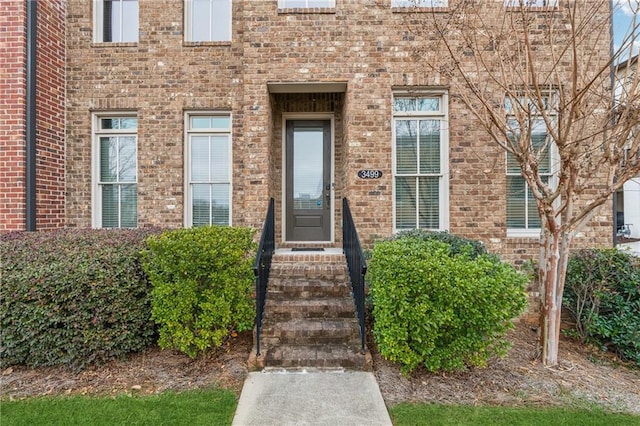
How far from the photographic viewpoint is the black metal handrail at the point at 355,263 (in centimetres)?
365

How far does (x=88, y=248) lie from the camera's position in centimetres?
390

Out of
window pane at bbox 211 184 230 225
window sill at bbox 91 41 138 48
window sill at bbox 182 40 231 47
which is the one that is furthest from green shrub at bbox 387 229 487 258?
window sill at bbox 91 41 138 48

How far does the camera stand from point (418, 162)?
5.14 m

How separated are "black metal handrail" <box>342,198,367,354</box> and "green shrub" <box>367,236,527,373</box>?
0.31 metres

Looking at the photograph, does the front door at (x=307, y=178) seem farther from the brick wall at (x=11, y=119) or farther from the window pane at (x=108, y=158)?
the brick wall at (x=11, y=119)

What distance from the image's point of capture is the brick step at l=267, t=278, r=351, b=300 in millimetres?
4309

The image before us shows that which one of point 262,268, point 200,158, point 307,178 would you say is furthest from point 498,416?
point 200,158

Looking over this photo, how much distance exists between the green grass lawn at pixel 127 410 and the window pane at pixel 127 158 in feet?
11.8

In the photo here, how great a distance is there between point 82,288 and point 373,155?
395 cm

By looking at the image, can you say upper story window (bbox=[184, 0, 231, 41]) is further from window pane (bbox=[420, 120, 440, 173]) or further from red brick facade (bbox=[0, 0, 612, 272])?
window pane (bbox=[420, 120, 440, 173])

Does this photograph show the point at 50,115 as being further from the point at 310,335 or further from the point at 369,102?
the point at 310,335

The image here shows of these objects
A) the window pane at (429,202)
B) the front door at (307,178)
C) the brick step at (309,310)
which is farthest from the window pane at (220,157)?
the window pane at (429,202)

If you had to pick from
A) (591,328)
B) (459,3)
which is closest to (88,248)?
(459,3)

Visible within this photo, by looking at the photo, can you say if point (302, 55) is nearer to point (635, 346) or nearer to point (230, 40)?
point (230, 40)
